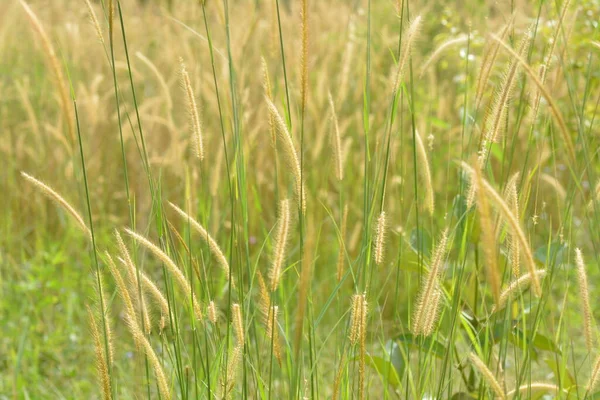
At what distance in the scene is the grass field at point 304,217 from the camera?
3.56 ft

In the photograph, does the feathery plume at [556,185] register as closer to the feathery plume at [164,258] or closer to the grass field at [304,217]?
the grass field at [304,217]

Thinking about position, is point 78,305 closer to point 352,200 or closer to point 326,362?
point 326,362

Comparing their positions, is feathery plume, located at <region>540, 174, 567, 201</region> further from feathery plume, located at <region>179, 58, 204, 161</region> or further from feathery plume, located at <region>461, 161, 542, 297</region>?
feathery plume, located at <region>179, 58, 204, 161</region>

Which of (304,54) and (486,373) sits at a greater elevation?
(304,54)

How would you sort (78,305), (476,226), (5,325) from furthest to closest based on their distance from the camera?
(78,305) < (5,325) < (476,226)

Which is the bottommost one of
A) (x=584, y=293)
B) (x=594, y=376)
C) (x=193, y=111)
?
(x=594, y=376)

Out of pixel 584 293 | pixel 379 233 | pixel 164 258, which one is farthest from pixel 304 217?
pixel 584 293

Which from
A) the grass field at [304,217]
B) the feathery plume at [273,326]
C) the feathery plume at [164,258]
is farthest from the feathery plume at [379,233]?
the feathery plume at [164,258]

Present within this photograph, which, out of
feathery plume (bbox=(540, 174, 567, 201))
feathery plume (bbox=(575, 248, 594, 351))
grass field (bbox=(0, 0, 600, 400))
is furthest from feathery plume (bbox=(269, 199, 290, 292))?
feathery plume (bbox=(540, 174, 567, 201))

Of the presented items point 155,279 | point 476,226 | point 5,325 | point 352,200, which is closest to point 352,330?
point 476,226

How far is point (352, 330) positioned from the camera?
106cm

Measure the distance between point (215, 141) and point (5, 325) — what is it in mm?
1464

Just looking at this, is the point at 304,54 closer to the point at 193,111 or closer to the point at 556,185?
the point at 193,111

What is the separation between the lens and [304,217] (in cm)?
127
